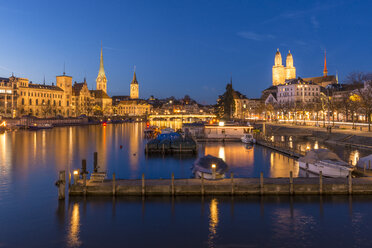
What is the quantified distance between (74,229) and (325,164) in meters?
26.0

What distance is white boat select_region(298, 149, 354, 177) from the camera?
36.0 meters

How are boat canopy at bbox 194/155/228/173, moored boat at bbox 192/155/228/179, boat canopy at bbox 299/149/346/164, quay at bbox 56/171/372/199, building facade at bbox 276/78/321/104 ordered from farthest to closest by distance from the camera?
1. building facade at bbox 276/78/321/104
2. boat canopy at bbox 299/149/346/164
3. boat canopy at bbox 194/155/228/173
4. moored boat at bbox 192/155/228/179
5. quay at bbox 56/171/372/199

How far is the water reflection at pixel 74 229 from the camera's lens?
74.5 ft

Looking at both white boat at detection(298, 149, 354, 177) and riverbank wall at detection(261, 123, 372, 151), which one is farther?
riverbank wall at detection(261, 123, 372, 151)

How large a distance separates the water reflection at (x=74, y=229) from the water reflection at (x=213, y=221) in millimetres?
8387

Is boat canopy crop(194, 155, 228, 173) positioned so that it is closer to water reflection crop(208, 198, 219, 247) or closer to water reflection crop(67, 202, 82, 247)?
water reflection crop(208, 198, 219, 247)

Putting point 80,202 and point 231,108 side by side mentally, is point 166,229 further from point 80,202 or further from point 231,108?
point 231,108

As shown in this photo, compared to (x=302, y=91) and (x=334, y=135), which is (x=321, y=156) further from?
(x=302, y=91)

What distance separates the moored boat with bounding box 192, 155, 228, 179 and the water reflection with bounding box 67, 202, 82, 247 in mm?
12560

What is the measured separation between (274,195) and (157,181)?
10368mm

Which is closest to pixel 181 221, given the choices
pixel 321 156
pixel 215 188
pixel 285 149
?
pixel 215 188

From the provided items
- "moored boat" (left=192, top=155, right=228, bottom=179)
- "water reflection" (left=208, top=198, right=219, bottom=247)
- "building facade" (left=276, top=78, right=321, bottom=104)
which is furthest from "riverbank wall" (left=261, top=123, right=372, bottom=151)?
"building facade" (left=276, top=78, right=321, bottom=104)

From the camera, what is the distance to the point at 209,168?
3700cm

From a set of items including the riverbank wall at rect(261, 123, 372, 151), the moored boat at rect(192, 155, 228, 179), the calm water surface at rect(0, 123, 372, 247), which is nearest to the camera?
the calm water surface at rect(0, 123, 372, 247)
